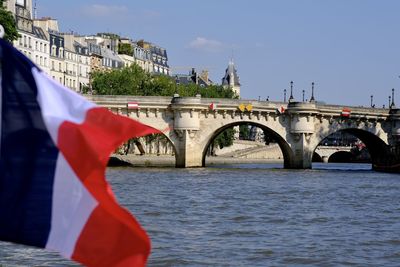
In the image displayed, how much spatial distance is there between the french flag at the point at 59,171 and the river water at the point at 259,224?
420 inches

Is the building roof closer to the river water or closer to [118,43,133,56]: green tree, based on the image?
[118,43,133,56]: green tree

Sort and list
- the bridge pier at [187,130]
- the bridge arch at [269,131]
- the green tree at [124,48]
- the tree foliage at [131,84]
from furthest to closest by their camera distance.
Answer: the green tree at [124,48] → the tree foliage at [131,84] → the bridge arch at [269,131] → the bridge pier at [187,130]

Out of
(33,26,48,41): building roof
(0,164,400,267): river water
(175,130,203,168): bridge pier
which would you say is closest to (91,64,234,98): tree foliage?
(33,26,48,41): building roof

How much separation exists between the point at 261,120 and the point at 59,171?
60.3 meters

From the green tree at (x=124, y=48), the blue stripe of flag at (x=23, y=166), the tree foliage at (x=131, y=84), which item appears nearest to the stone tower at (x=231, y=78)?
the green tree at (x=124, y=48)

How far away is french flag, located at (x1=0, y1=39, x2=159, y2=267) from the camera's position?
6340mm

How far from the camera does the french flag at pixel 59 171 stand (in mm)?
6340

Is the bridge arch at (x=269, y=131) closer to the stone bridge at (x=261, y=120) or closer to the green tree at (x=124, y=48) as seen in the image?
the stone bridge at (x=261, y=120)

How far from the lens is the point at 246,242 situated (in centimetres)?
2131

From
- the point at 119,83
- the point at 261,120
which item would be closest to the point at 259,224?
the point at 261,120

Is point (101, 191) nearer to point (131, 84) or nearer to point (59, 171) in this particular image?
point (59, 171)

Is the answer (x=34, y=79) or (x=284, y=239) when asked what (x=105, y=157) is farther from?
(x=284, y=239)

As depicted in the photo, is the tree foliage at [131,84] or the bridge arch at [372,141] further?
the tree foliage at [131,84]

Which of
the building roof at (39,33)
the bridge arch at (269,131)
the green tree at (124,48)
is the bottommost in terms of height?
the bridge arch at (269,131)
